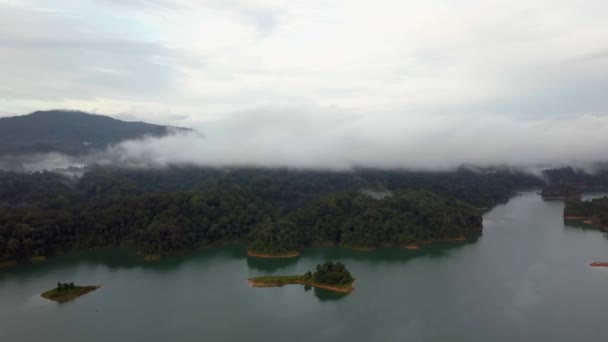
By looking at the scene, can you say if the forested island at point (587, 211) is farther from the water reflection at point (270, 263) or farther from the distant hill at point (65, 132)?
the distant hill at point (65, 132)

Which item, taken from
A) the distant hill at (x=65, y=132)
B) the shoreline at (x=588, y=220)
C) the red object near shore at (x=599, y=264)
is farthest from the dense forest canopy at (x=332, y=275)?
the distant hill at (x=65, y=132)

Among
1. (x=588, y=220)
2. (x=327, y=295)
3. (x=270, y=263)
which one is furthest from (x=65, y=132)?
(x=588, y=220)

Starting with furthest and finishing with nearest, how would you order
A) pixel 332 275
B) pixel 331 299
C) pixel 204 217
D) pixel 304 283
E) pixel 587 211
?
1. pixel 587 211
2. pixel 204 217
3. pixel 304 283
4. pixel 332 275
5. pixel 331 299

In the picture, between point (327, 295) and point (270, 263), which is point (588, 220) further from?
point (270, 263)

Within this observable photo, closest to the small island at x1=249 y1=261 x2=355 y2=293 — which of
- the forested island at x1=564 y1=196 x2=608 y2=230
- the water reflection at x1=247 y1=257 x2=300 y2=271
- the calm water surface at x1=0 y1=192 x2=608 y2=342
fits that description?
the calm water surface at x1=0 y1=192 x2=608 y2=342

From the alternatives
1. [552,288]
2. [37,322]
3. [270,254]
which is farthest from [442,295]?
[37,322]

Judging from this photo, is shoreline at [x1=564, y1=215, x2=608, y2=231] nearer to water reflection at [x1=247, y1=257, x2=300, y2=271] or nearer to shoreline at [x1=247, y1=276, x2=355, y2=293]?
shoreline at [x1=247, y1=276, x2=355, y2=293]
